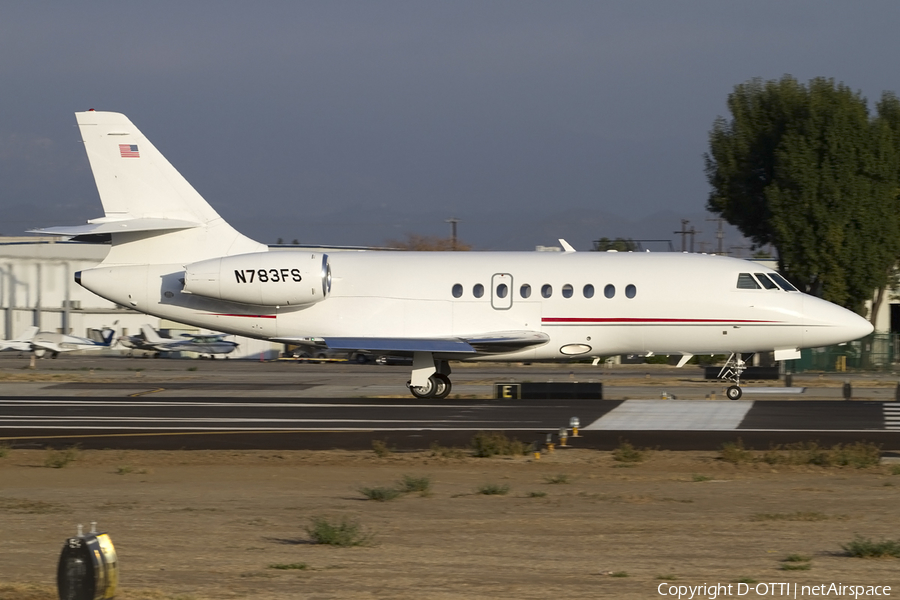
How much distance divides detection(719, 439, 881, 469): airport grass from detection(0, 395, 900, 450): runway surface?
1.45 metres

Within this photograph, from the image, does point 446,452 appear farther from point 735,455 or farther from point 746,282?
point 746,282

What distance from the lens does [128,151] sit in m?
27.4

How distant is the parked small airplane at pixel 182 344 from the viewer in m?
63.4

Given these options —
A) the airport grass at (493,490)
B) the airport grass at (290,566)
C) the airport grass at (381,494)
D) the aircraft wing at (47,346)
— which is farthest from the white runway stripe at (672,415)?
the aircraft wing at (47,346)

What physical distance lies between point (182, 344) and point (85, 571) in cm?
5851

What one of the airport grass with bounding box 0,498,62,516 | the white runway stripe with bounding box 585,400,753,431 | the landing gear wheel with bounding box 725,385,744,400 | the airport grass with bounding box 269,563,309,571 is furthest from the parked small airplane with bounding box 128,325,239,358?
the airport grass with bounding box 269,563,309,571

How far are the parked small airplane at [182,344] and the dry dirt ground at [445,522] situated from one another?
46.8 m

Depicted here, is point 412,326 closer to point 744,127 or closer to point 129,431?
point 129,431

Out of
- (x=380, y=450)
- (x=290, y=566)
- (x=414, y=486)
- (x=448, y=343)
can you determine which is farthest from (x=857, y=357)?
(x=290, y=566)

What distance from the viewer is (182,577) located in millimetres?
8836

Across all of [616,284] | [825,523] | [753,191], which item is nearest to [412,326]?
[616,284]

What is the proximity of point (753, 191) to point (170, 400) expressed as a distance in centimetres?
3655

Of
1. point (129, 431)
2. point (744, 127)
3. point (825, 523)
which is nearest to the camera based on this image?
point (825, 523)

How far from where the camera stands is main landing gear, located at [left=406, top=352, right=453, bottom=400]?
86.7 ft
